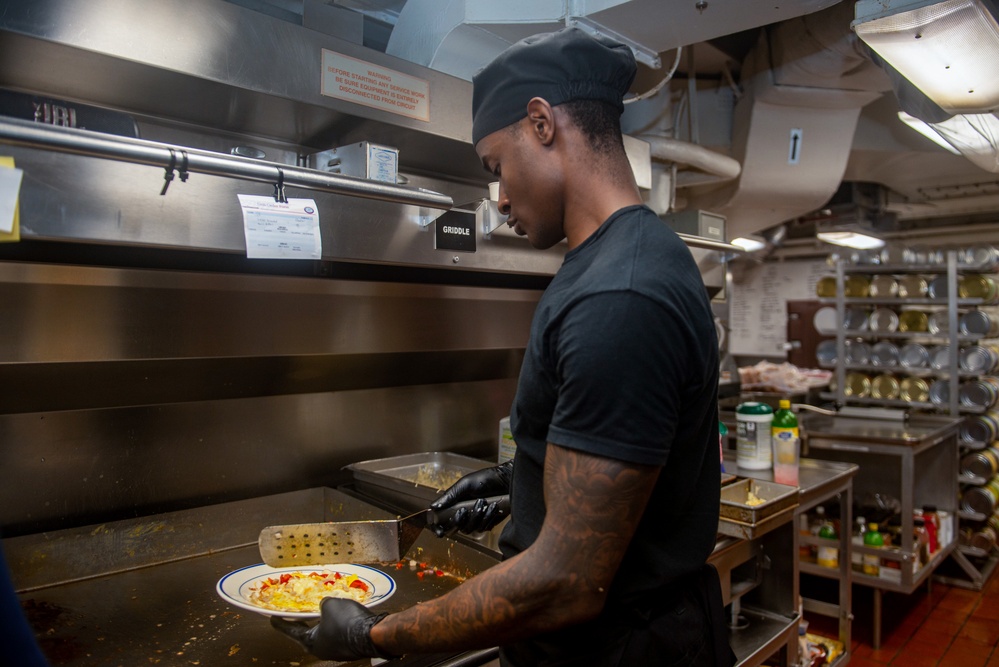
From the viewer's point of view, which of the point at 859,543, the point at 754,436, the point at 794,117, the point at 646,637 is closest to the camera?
the point at 646,637

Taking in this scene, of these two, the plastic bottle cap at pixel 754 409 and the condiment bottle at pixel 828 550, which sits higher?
the plastic bottle cap at pixel 754 409

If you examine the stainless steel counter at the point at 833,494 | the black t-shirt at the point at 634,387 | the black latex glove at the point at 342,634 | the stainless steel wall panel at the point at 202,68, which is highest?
the stainless steel wall panel at the point at 202,68

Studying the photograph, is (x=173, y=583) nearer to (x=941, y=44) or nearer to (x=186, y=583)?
(x=186, y=583)

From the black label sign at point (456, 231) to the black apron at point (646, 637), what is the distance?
119 cm

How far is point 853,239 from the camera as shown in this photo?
16.4 feet

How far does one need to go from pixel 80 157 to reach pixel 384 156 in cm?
73

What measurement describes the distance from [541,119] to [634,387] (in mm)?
474

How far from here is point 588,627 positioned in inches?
42.7

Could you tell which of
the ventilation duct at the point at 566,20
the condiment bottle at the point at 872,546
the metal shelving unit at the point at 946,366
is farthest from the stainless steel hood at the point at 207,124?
the metal shelving unit at the point at 946,366

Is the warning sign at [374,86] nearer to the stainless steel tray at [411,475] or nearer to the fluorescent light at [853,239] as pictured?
the stainless steel tray at [411,475]

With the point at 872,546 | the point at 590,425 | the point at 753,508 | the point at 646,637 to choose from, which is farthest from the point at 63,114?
the point at 872,546

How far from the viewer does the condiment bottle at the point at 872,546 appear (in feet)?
12.8

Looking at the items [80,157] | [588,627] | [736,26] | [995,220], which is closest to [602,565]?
[588,627]

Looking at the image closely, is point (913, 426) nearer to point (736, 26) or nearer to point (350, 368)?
point (736, 26)
